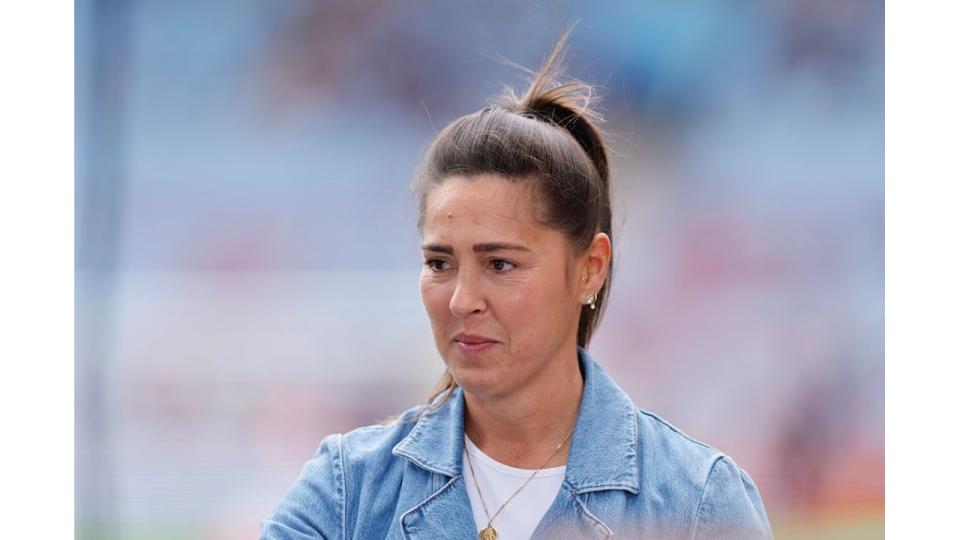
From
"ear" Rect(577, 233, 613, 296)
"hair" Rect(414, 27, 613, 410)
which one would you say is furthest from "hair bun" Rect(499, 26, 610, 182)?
"ear" Rect(577, 233, 613, 296)

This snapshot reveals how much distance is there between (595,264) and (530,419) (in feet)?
0.83

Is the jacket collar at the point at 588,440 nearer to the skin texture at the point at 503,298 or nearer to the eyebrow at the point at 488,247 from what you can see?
the skin texture at the point at 503,298

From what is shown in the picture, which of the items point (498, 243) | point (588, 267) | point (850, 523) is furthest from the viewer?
point (850, 523)

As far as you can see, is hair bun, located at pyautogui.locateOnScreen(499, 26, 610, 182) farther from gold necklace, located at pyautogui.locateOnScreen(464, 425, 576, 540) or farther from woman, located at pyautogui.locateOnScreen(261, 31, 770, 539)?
gold necklace, located at pyautogui.locateOnScreen(464, 425, 576, 540)

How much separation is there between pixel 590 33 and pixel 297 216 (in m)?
0.71

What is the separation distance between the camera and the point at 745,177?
1.83m

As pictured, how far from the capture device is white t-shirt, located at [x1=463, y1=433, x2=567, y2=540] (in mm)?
1203

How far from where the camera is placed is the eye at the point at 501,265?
3.87 feet

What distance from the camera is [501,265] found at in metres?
1.18

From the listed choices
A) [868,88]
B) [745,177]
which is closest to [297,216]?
[745,177]

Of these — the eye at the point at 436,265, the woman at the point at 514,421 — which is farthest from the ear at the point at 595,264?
the eye at the point at 436,265

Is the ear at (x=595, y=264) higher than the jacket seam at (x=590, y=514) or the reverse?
higher

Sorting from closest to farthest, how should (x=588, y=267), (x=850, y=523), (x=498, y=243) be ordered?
(x=498, y=243), (x=588, y=267), (x=850, y=523)

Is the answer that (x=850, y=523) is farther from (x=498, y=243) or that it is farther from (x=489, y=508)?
(x=498, y=243)
